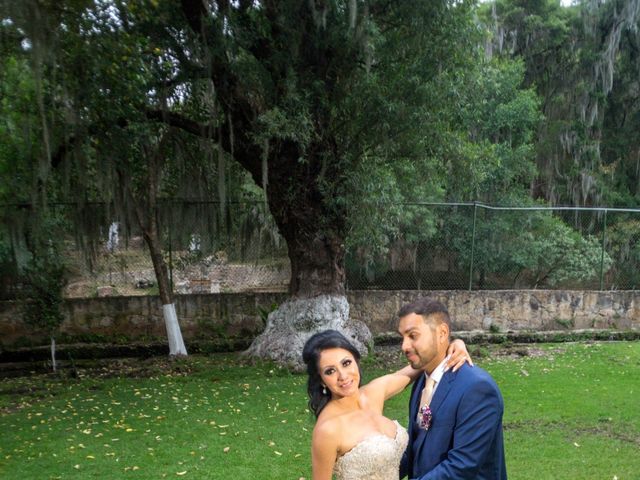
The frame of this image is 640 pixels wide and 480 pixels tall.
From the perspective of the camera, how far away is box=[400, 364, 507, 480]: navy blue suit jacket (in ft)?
6.14

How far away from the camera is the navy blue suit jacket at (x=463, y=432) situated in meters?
1.87

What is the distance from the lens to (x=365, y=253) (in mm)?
11266

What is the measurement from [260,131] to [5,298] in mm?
6135

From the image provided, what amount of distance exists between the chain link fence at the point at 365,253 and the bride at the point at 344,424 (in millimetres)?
8221

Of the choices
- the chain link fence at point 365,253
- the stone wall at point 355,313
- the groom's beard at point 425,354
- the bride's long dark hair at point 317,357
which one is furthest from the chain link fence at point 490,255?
the groom's beard at point 425,354

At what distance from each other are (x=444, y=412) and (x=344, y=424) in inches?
18.8

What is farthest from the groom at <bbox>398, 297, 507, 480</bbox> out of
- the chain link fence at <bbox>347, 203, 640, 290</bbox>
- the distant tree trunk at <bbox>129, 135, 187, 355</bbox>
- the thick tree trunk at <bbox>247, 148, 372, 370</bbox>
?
the chain link fence at <bbox>347, 203, 640, 290</bbox>

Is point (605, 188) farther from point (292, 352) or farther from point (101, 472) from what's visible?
point (101, 472)

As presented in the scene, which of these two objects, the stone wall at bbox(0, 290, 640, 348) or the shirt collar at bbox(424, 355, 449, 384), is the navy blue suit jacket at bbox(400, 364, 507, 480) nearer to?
the shirt collar at bbox(424, 355, 449, 384)

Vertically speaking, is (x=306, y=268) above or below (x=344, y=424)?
above

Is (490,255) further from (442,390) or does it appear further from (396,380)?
(442,390)

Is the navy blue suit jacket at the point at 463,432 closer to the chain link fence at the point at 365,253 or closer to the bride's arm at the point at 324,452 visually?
the bride's arm at the point at 324,452

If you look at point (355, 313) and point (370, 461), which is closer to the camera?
point (370, 461)

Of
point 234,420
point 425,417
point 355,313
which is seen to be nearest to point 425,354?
point 425,417
